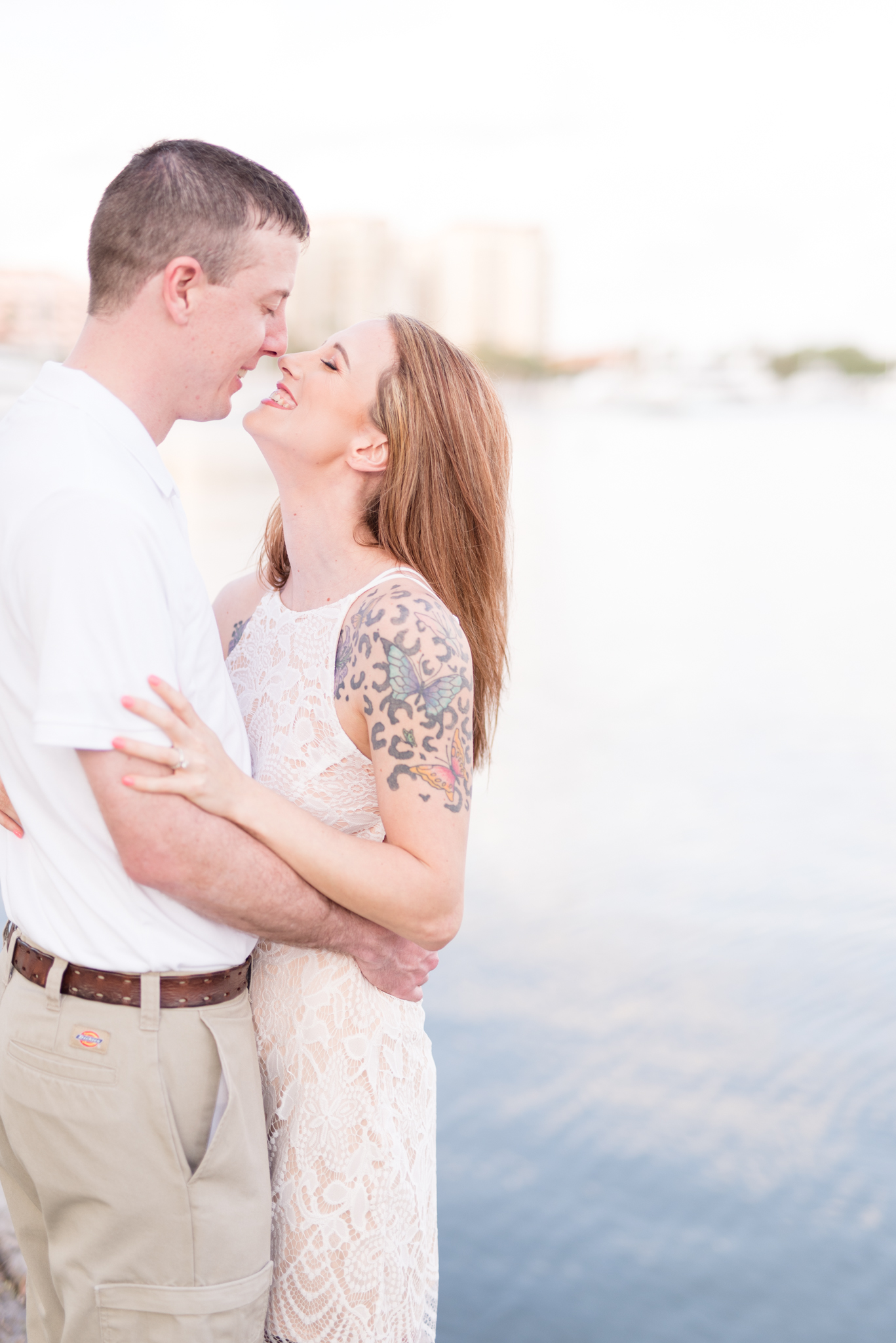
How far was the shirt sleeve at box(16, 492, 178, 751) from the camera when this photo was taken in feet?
4.03

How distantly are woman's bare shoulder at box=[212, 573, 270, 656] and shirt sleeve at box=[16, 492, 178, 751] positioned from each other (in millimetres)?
636

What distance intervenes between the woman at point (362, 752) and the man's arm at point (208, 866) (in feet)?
0.07

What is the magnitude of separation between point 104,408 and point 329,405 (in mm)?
453

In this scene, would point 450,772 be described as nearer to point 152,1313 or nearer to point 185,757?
point 185,757

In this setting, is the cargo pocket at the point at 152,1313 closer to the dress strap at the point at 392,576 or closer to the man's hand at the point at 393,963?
the man's hand at the point at 393,963

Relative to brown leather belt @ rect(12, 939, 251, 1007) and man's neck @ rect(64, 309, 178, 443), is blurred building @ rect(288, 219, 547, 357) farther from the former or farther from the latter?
brown leather belt @ rect(12, 939, 251, 1007)

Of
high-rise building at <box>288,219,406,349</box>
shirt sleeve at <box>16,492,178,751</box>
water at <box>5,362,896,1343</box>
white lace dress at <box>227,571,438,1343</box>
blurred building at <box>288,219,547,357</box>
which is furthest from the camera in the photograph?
blurred building at <box>288,219,547,357</box>

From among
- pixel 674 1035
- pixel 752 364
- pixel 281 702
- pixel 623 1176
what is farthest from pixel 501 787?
pixel 752 364

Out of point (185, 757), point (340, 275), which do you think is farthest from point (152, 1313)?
point (340, 275)

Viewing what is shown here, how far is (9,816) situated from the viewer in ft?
4.79

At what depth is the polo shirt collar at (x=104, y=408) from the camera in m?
1.37

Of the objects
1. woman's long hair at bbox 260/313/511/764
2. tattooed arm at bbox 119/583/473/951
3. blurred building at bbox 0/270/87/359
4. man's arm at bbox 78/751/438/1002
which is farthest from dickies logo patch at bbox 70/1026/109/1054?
blurred building at bbox 0/270/87/359

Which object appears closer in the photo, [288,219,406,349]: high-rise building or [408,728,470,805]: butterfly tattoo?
[408,728,470,805]: butterfly tattoo

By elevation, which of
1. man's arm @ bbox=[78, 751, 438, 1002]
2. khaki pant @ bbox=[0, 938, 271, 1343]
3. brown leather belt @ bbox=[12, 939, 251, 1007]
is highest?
man's arm @ bbox=[78, 751, 438, 1002]
